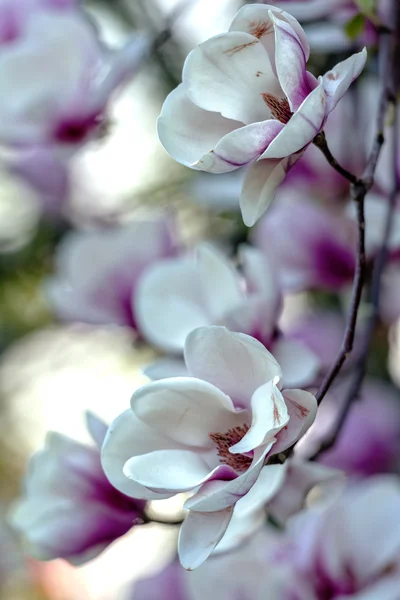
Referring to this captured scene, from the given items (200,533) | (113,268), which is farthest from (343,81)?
(113,268)

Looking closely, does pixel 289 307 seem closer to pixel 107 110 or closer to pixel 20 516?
pixel 107 110

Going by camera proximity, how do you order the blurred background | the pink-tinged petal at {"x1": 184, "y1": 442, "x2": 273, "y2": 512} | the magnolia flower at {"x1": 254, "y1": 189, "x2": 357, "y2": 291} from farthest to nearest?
the blurred background < the magnolia flower at {"x1": 254, "y1": 189, "x2": 357, "y2": 291} < the pink-tinged petal at {"x1": 184, "y1": 442, "x2": 273, "y2": 512}

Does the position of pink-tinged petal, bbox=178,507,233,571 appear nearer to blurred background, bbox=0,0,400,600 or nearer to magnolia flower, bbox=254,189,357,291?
magnolia flower, bbox=254,189,357,291

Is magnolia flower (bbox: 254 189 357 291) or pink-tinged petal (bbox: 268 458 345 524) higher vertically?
pink-tinged petal (bbox: 268 458 345 524)

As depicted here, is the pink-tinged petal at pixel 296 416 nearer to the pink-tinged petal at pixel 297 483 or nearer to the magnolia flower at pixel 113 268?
the pink-tinged petal at pixel 297 483

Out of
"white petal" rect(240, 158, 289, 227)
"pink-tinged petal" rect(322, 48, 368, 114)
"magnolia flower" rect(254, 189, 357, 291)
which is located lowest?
"magnolia flower" rect(254, 189, 357, 291)

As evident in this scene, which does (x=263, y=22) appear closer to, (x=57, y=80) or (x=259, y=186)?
(x=259, y=186)

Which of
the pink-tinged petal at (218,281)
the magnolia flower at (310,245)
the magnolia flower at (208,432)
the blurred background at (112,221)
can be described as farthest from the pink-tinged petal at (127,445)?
the blurred background at (112,221)

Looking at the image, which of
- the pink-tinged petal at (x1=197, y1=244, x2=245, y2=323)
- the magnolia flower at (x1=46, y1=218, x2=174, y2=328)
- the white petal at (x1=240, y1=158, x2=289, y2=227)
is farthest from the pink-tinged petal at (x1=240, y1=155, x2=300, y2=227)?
the magnolia flower at (x1=46, y1=218, x2=174, y2=328)
